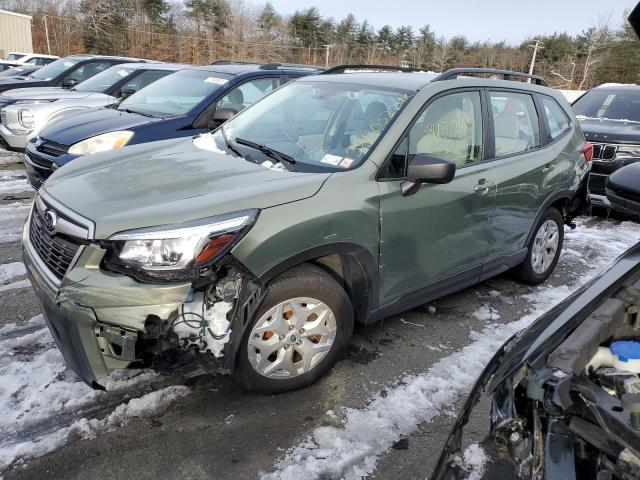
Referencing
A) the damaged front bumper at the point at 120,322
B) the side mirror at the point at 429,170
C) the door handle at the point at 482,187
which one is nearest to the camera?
the damaged front bumper at the point at 120,322

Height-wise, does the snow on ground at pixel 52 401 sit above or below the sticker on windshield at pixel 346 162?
below

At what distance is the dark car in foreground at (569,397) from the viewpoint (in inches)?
51.6

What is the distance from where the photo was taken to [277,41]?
50.8 metres

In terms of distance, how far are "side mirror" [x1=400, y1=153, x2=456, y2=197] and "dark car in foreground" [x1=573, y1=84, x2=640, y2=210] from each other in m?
4.39

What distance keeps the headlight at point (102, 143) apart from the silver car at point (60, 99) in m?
2.06

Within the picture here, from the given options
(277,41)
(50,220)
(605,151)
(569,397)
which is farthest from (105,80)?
(277,41)

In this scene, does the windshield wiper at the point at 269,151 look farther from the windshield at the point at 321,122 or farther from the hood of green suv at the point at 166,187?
the hood of green suv at the point at 166,187

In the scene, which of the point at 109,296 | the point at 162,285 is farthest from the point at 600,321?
the point at 109,296

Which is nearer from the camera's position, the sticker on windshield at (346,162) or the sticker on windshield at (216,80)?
the sticker on windshield at (346,162)

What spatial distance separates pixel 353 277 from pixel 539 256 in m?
2.46

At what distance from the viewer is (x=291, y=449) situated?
2.44 m

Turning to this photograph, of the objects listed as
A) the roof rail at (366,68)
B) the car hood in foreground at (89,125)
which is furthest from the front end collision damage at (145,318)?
the car hood in foreground at (89,125)

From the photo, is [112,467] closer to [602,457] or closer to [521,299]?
[602,457]

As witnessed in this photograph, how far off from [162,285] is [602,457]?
69.5 inches
